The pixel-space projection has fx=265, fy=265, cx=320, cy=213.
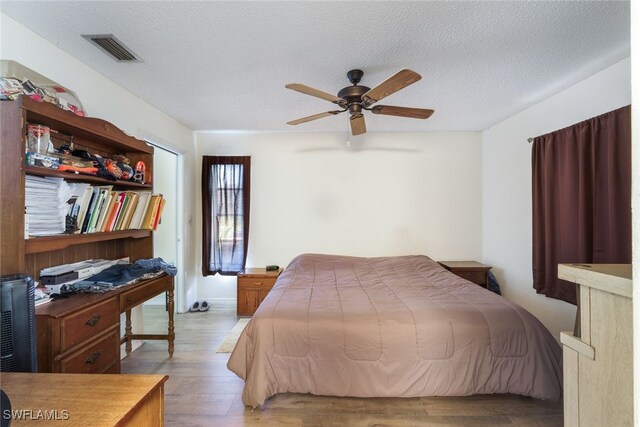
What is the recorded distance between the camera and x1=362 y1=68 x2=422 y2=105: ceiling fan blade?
1530mm

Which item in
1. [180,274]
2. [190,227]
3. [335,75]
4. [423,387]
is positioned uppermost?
[335,75]

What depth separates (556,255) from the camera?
2.49m

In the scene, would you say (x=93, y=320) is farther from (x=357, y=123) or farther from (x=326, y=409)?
(x=357, y=123)

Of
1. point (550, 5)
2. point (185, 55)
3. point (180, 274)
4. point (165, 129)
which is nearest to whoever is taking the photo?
point (550, 5)

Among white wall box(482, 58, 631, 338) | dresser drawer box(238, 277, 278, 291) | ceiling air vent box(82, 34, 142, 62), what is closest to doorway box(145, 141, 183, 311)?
dresser drawer box(238, 277, 278, 291)

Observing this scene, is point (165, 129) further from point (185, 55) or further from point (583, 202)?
point (583, 202)

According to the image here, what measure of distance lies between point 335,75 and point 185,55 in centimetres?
111

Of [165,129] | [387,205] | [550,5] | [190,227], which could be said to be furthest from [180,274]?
[550,5]

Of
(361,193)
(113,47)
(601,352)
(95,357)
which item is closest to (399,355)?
(601,352)

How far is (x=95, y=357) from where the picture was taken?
5.04 ft

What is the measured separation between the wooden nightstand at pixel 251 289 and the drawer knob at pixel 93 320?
1776 mm

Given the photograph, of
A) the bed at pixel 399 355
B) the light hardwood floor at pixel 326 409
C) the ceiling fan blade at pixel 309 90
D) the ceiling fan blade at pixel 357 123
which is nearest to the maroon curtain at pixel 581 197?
the bed at pixel 399 355

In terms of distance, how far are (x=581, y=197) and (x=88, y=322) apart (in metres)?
3.59

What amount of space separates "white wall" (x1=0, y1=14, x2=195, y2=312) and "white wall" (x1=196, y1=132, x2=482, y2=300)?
1.92 feet
